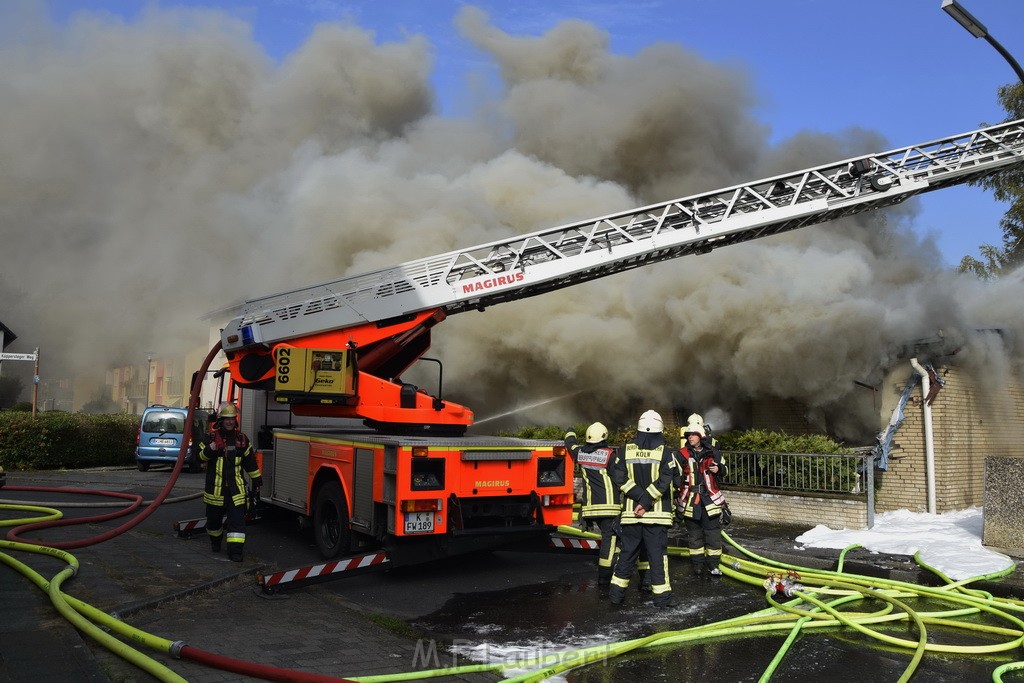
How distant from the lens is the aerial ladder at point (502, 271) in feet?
29.5

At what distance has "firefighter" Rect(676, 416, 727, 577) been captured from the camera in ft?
25.4

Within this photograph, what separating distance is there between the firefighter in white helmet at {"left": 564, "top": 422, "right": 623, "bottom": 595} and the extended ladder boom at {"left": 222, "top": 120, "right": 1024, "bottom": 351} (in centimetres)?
240

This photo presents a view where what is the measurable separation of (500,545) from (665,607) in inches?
Answer: 66.7

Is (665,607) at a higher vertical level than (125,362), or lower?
lower

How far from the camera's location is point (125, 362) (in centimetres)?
2581

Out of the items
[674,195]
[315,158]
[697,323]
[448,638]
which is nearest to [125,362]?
[315,158]

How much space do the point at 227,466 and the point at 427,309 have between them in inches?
105

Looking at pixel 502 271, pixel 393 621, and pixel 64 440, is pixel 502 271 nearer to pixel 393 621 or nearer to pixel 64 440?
pixel 393 621

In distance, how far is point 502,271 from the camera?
919 centimetres

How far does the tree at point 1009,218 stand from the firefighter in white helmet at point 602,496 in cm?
1708

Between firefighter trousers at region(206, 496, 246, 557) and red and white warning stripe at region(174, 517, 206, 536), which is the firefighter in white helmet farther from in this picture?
red and white warning stripe at region(174, 517, 206, 536)

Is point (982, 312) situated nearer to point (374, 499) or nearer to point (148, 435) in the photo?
point (374, 499)

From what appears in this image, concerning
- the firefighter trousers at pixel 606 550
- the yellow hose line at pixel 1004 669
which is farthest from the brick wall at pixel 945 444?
the yellow hose line at pixel 1004 669

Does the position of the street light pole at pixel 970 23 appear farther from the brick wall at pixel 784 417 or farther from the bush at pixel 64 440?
the bush at pixel 64 440
